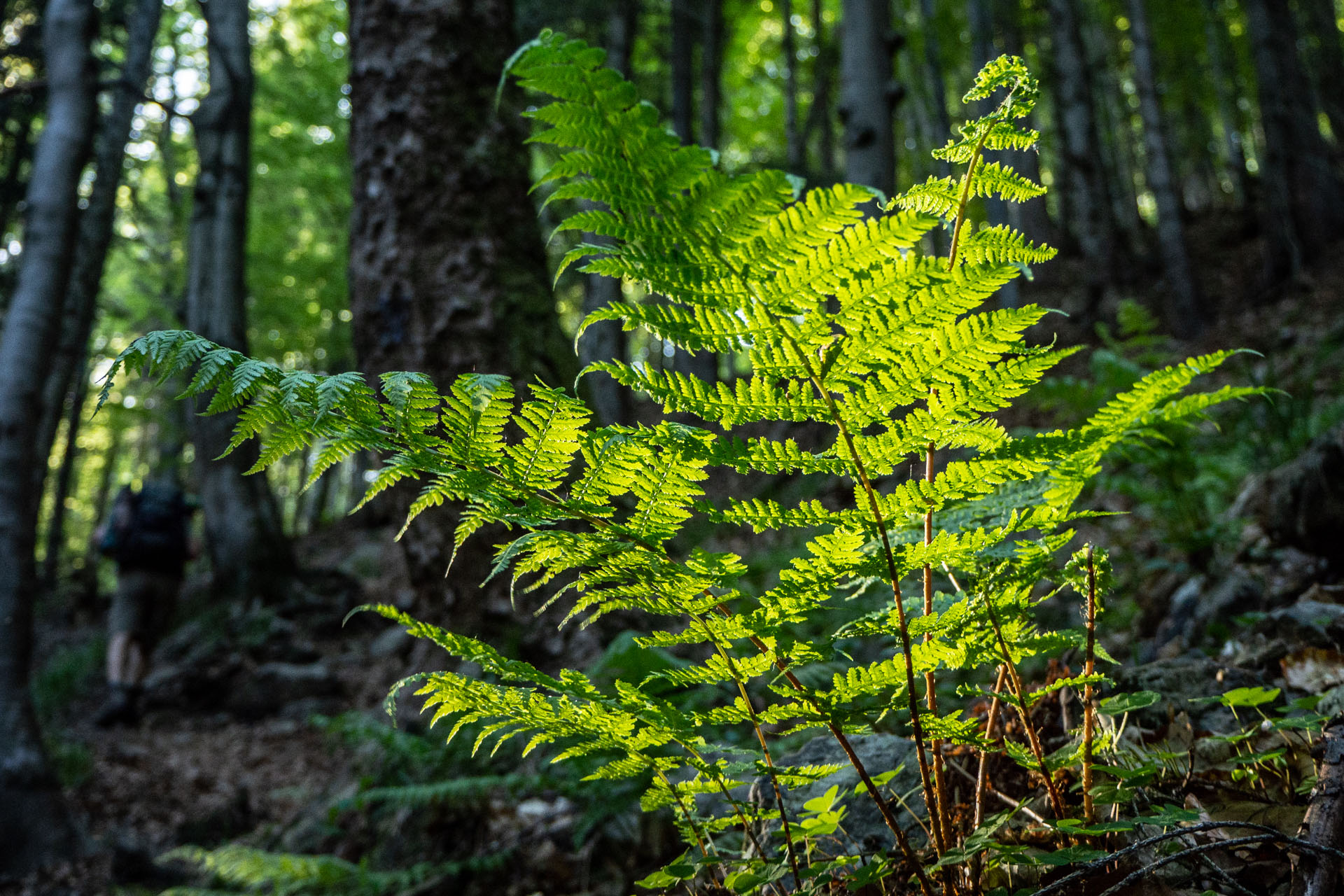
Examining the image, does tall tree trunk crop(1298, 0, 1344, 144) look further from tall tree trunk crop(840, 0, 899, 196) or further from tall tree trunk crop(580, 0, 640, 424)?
tall tree trunk crop(580, 0, 640, 424)

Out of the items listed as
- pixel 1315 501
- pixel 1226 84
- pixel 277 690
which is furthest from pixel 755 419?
pixel 1226 84

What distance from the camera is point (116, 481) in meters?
33.3

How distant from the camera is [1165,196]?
10516 mm

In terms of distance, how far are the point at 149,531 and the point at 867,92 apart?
7.23m

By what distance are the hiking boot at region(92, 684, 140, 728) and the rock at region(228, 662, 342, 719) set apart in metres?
0.76

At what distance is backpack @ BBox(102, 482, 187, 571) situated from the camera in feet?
23.3

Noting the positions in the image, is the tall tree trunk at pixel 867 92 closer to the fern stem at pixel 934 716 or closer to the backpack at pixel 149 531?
the fern stem at pixel 934 716

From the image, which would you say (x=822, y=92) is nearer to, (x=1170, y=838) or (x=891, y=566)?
(x=891, y=566)

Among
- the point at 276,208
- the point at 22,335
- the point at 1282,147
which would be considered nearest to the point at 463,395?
the point at 22,335

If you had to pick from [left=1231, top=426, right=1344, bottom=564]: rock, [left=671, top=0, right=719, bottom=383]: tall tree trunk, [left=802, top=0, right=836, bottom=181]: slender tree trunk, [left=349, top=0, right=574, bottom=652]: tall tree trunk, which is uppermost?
[left=802, top=0, right=836, bottom=181]: slender tree trunk

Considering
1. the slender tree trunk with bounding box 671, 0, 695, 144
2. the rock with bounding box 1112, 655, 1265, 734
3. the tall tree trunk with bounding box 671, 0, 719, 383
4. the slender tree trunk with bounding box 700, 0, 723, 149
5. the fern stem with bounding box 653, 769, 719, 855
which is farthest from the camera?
the slender tree trunk with bounding box 700, 0, 723, 149

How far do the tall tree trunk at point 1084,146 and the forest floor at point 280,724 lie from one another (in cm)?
85

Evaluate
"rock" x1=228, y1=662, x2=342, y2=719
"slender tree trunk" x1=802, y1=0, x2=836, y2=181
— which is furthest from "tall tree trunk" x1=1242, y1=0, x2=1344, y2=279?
"rock" x1=228, y1=662, x2=342, y2=719

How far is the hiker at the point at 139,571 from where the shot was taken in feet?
23.1
